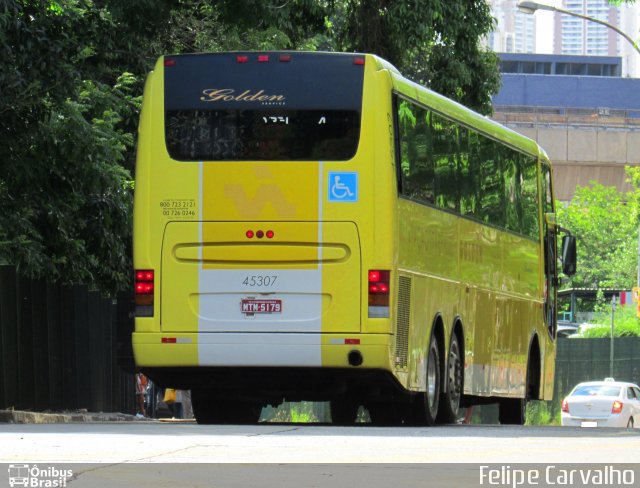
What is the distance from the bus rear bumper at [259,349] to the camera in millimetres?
16516

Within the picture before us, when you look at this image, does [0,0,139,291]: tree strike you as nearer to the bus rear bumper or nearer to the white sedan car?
the bus rear bumper

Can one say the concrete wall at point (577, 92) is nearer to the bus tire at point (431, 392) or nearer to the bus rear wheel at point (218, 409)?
the bus rear wheel at point (218, 409)

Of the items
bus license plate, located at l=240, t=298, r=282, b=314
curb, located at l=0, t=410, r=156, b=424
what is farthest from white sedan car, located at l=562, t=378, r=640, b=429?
bus license plate, located at l=240, t=298, r=282, b=314

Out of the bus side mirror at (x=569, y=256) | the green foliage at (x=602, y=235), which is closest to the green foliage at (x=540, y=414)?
the bus side mirror at (x=569, y=256)

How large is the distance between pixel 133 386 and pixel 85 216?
393 cm

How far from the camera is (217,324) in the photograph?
1678 centimetres

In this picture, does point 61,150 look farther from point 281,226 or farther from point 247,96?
point 281,226

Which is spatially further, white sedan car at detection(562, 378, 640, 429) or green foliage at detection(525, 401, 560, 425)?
green foliage at detection(525, 401, 560, 425)

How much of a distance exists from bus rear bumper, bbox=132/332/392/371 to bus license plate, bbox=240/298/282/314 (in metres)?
0.23

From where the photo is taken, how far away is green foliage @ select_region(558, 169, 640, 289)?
310 feet

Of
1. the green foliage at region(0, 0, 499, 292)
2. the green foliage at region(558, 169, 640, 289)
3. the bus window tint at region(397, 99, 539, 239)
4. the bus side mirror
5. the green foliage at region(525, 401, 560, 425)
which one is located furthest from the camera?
the green foliage at region(558, 169, 640, 289)

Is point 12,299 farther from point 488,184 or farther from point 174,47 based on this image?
point 174,47

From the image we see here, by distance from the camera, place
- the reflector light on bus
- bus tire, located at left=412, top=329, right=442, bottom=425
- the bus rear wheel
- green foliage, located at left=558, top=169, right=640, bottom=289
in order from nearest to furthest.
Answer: the reflector light on bus, bus tire, located at left=412, top=329, right=442, bottom=425, the bus rear wheel, green foliage, located at left=558, top=169, right=640, bottom=289
